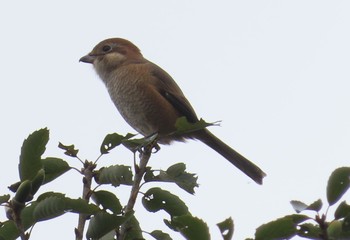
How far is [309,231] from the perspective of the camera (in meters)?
2.02

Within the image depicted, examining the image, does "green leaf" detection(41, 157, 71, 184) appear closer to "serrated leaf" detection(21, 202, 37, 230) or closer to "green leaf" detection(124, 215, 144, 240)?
"green leaf" detection(124, 215, 144, 240)

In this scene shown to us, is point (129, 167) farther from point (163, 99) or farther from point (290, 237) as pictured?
point (163, 99)

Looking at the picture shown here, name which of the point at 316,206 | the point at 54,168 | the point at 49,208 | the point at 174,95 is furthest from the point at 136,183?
the point at 174,95

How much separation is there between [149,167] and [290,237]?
3.72 ft

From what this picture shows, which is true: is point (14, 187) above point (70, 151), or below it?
below

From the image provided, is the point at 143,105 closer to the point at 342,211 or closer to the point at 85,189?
the point at 85,189

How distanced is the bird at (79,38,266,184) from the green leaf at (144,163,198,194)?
8.96 ft

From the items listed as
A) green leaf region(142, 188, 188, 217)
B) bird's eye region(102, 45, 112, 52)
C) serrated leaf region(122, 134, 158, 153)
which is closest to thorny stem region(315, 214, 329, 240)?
green leaf region(142, 188, 188, 217)

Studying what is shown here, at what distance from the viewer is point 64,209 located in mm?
2318

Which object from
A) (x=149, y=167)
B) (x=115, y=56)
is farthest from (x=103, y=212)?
(x=115, y=56)

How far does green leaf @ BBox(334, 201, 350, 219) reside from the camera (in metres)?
2.01

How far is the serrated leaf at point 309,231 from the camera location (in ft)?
6.55

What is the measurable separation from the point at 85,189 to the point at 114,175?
0.17 m

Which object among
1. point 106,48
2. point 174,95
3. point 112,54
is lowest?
point 174,95
